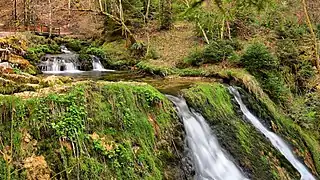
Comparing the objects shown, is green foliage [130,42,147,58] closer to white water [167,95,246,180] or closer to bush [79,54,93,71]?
bush [79,54,93,71]

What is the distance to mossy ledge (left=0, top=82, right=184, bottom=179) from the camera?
192 inches

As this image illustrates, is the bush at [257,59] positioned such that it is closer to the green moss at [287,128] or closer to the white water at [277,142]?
the green moss at [287,128]

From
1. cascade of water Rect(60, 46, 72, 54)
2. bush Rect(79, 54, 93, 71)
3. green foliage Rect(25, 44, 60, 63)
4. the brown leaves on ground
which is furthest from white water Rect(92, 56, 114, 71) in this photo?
the brown leaves on ground

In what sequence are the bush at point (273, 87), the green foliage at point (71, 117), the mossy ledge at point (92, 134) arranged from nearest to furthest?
the mossy ledge at point (92, 134), the green foliage at point (71, 117), the bush at point (273, 87)

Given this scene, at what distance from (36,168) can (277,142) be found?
741 centimetres

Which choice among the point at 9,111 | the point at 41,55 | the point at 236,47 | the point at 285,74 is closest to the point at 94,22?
the point at 41,55

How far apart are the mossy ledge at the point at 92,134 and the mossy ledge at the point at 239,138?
1.74 metres

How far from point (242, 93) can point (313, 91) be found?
188 inches

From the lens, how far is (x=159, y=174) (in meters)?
6.18

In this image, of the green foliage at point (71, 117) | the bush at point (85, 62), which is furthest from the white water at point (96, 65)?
the green foliage at point (71, 117)

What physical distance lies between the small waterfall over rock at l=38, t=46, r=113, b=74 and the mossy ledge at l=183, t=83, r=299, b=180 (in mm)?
6648

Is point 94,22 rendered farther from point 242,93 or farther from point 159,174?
point 159,174

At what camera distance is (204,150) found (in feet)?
24.9

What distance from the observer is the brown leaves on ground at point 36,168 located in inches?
187
